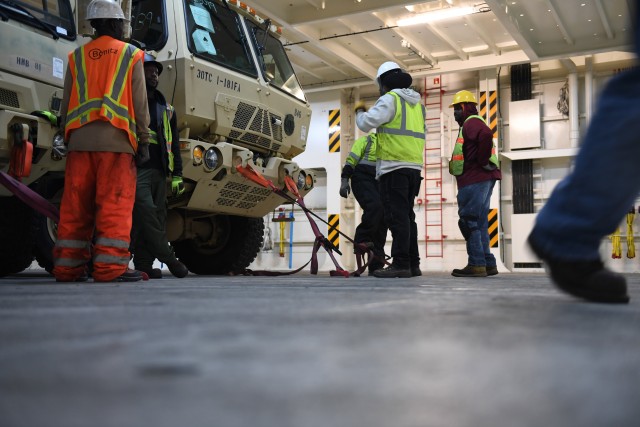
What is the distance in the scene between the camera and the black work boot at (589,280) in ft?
5.86

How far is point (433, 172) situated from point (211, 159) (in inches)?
286

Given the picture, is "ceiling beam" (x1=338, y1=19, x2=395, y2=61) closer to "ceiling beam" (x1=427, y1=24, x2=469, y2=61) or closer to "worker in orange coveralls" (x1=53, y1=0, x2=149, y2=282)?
"ceiling beam" (x1=427, y1=24, x2=469, y2=61)

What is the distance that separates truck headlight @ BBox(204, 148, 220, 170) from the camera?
4938mm

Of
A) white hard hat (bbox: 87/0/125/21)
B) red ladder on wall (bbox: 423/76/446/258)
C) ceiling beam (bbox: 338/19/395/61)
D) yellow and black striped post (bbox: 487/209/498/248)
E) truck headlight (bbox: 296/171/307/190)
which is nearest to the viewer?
white hard hat (bbox: 87/0/125/21)

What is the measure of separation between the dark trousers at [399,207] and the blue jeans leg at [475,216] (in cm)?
80

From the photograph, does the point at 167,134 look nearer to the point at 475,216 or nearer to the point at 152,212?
the point at 152,212

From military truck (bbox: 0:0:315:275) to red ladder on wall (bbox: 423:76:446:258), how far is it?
557 centimetres

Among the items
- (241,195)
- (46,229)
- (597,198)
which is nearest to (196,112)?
(241,195)

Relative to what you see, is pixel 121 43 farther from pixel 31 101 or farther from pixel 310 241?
pixel 310 241

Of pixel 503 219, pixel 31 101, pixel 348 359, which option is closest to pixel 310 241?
pixel 503 219

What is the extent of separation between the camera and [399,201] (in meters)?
5.09

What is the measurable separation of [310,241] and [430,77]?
3.72 meters

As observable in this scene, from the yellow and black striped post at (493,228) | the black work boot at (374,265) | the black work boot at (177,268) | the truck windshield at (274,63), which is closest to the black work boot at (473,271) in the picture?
the black work boot at (374,265)

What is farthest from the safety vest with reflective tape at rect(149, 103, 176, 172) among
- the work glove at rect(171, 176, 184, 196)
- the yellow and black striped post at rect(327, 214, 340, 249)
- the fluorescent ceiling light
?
the yellow and black striped post at rect(327, 214, 340, 249)
